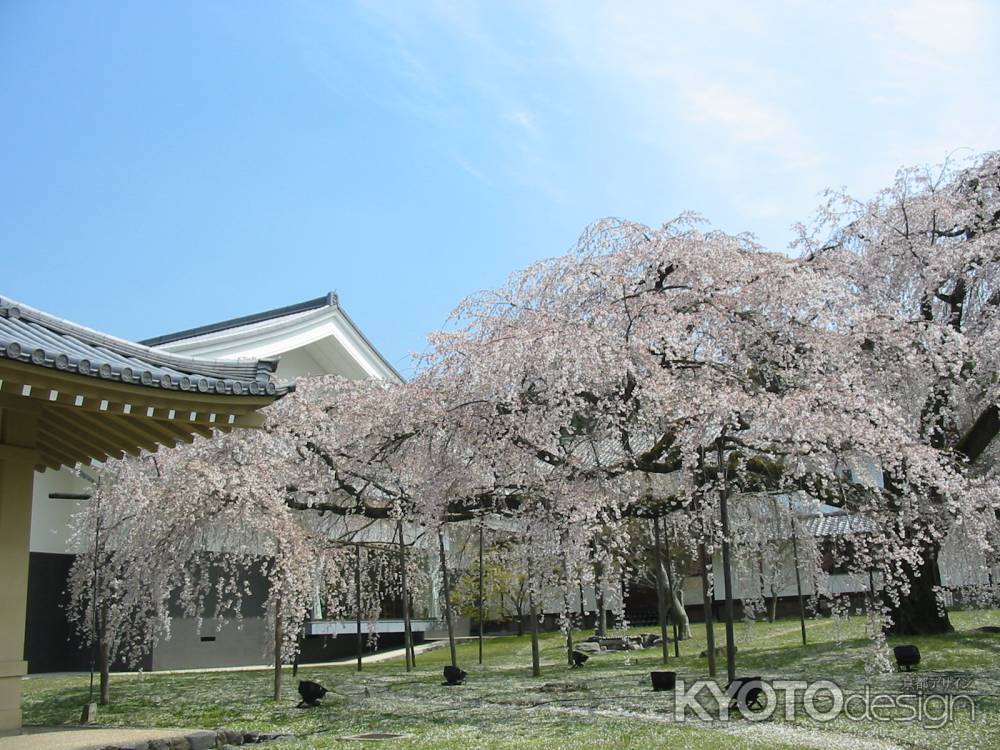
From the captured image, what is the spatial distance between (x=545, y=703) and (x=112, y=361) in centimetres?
632

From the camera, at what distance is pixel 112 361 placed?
20.6 ft

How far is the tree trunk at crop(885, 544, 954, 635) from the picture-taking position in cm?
1487

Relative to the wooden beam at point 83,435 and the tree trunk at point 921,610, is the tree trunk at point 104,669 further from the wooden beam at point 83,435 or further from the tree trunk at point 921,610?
the tree trunk at point 921,610

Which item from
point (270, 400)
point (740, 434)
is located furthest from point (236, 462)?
point (740, 434)

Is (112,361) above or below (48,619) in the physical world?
above

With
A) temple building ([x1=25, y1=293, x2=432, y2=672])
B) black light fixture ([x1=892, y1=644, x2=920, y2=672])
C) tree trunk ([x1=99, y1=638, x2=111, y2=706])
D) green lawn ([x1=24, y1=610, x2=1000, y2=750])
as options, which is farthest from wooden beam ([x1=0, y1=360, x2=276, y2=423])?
black light fixture ([x1=892, y1=644, x2=920, y2=672])

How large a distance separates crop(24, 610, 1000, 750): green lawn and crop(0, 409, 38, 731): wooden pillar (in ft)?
7.14

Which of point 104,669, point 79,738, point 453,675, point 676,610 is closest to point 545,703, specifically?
point 453,675

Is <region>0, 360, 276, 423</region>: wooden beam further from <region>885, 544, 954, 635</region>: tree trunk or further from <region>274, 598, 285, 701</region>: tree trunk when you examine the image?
<region>885, 544, 954, 635</region>: tree trunk

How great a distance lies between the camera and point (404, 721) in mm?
8914

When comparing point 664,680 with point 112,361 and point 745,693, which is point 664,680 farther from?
point 112,361

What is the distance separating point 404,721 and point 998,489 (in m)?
7.85

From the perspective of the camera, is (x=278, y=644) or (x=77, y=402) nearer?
(x=77, y=402)

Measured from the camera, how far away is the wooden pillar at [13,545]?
656 cm
